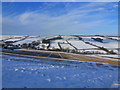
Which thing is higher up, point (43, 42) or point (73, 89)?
point (43, 42)

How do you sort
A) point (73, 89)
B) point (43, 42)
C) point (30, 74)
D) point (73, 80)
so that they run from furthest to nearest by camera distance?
point (43, 42), point (30, 74), point (73, 80), point (73, 89)

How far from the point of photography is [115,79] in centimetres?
334

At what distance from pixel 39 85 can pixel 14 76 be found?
99 centimetres

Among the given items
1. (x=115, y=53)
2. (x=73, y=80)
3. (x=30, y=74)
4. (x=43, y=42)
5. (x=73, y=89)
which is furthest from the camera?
(x=43, y=42)

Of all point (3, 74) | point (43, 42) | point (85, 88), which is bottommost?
→ point (85, 88)

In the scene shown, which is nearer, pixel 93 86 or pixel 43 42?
pixel 93 86

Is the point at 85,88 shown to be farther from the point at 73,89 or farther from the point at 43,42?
the point at 43,42

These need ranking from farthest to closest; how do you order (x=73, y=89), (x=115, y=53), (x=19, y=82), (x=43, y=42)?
(x=43, y=42)
(x=115, y=53)
(x=19, y=82)
(x=73, y=89)

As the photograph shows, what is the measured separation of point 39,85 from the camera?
2.87 metres

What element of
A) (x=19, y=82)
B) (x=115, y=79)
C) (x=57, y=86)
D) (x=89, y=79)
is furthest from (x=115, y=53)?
(x=19, y=82)

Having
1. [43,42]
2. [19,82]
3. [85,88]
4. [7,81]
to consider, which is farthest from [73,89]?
[43,42]

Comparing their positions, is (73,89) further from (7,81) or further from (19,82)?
(7,81)

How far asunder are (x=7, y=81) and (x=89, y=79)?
2442 millimetres

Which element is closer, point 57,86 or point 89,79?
point 57,86
